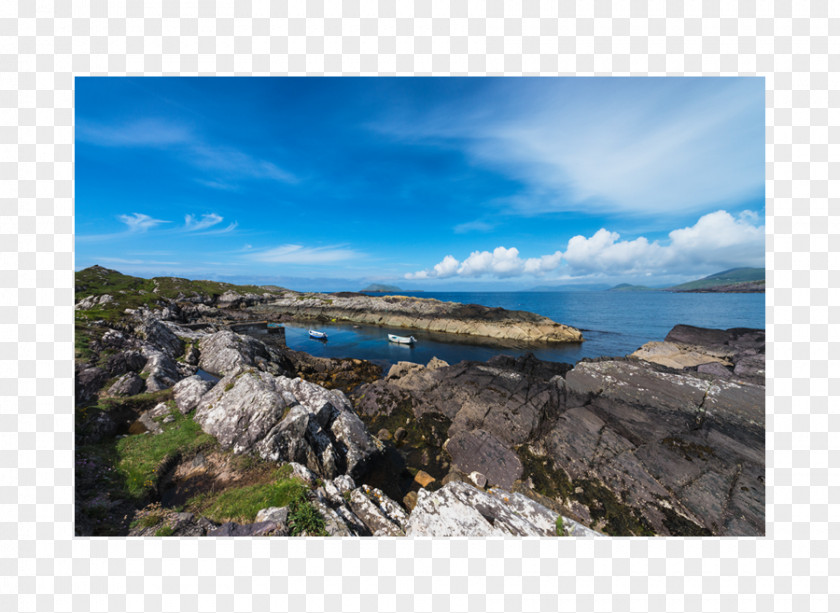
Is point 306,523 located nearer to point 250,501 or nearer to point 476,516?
point 250,501

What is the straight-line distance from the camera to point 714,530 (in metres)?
7.86

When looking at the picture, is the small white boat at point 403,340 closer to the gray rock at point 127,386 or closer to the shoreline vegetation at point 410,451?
the shoreline vegetation at point 410,451

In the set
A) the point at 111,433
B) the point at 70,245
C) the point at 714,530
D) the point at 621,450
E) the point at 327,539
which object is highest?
the point at 70,245

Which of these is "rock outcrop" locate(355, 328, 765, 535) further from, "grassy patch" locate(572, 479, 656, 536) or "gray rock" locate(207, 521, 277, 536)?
"gray rock" locate(207, 521, 277, 536)

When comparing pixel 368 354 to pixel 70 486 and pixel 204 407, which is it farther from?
pixel 70 486

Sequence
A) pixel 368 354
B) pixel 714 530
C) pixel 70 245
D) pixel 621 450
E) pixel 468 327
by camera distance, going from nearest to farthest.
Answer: pixel 70 245 < pixel 714 530 < pixel 621 450 < pixel 368 354 < pixel 468 327

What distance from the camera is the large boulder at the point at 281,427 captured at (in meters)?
8.42

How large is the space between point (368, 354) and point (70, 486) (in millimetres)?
33485

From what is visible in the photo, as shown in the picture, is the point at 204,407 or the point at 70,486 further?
the point at 204,407

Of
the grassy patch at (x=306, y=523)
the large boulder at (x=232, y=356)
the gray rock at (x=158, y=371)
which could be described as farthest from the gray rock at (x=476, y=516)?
the large boulder at (x=232, y=356)

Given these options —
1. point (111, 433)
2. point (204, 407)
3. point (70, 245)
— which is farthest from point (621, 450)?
point (111, 433)

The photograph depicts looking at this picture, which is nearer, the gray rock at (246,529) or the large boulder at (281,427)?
the gray rock at (246,529)

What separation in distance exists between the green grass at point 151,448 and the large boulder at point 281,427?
413 mm

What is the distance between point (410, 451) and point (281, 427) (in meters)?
7.45
